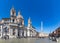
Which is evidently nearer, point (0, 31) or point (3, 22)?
point (0, 31)

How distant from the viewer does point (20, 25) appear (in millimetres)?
84438

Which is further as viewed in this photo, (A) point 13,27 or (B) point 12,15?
(B) point 12,15

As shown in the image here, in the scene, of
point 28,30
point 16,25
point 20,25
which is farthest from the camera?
point 28,30

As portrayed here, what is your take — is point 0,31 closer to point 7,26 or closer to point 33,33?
point 7,26

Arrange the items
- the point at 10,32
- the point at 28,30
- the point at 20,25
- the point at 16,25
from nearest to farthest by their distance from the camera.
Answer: the point at 10,32
the point at 16,25
the point at 20,25
the point at 28,30

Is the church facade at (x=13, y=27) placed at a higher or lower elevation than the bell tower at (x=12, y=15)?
lower

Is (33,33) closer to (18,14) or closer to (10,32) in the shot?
(18,14)

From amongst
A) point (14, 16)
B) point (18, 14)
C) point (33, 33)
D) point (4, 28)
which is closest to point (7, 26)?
point (4, 28)

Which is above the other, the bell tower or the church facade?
the bell tower

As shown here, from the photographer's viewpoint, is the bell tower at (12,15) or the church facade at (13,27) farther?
the bell tower at (12,15)

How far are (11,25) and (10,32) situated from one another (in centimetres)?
357

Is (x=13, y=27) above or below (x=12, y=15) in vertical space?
below

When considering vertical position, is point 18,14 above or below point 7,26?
above

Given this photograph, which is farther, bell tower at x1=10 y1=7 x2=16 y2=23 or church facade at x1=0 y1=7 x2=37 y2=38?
bell tower at x1=10 y1=7 x2=16 y2=23
